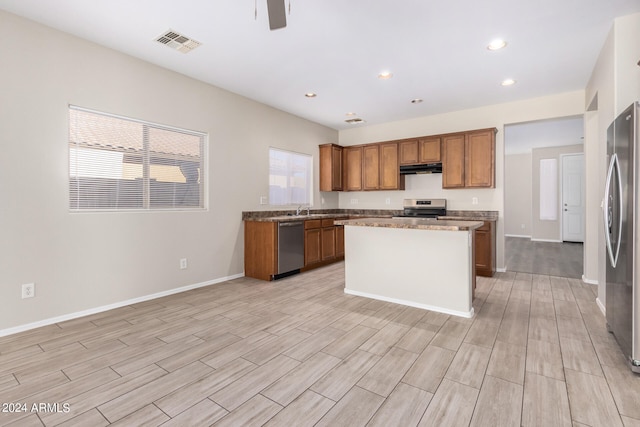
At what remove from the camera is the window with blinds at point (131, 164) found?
3.08 meters

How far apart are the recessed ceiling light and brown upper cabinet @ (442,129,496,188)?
193 centimetres

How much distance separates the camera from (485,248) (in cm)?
455

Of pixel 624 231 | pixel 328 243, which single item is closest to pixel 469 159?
pixel 328 243

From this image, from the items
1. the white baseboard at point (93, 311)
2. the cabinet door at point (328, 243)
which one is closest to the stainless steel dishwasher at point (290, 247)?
the cabinet door at point (328, 243)

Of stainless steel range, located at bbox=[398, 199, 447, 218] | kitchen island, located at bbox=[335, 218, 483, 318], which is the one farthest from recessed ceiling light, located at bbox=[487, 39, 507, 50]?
stainless steel range, located at bbox=[398, 199, 447, 218]

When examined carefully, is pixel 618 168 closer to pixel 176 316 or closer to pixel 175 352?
pixel 175 352

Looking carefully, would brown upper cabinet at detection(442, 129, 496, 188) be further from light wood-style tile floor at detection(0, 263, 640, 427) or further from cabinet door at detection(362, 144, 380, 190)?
light wood-style tile floor at detection(0, 263, 640, 427)

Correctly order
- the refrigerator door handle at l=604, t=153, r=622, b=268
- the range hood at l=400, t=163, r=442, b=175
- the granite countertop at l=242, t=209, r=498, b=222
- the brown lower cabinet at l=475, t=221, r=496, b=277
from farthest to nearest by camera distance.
Answer: the range hood at l=400, t=163, r=442, b=175, the granite countertop at l=242, t=209, r=498, b=222, the brown lower cabinet at l=475, t=221, r=496, b=277, the refrigerator door handle at l=604, t=153, r=622, b=268

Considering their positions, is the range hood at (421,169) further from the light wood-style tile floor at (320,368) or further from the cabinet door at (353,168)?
the light wood-style tile floor at (320,368)

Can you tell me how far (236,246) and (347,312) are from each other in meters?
2.19

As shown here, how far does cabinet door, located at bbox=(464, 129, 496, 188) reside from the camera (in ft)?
15.9

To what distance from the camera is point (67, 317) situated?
9.70 ft

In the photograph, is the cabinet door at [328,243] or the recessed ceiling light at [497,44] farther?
the cabinet door at [328,243]

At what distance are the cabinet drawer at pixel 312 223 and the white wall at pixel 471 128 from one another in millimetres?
1646
